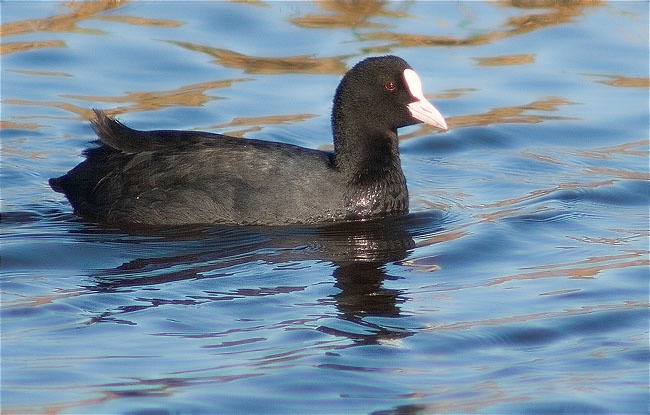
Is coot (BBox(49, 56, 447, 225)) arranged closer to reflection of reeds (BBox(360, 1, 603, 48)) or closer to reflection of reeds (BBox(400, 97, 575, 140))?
reflection of reeds (BBox(400, 97, 575, 140))

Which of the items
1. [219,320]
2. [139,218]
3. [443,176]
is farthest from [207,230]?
[443,176]

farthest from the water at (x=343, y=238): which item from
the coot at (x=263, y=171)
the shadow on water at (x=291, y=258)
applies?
the coot at (x=263, y=171)

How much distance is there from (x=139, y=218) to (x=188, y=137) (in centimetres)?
57

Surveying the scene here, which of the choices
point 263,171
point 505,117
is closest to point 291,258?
point 263,171

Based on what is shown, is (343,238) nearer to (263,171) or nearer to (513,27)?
(263,171)

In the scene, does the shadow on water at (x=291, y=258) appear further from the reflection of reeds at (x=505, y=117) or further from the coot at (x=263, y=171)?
the reflection of reeds at (x=505, y=117)

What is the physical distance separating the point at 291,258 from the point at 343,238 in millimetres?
486

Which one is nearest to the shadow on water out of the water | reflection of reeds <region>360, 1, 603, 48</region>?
the water

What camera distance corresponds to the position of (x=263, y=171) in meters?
7.30

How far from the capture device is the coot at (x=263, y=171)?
7301mm

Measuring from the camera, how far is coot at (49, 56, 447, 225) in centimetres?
730

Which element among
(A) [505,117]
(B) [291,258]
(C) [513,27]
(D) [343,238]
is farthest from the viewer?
(C) [513,27]

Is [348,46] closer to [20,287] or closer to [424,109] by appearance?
[424,109]

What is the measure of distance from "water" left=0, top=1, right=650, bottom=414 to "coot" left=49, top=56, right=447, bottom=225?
14 centimetres
